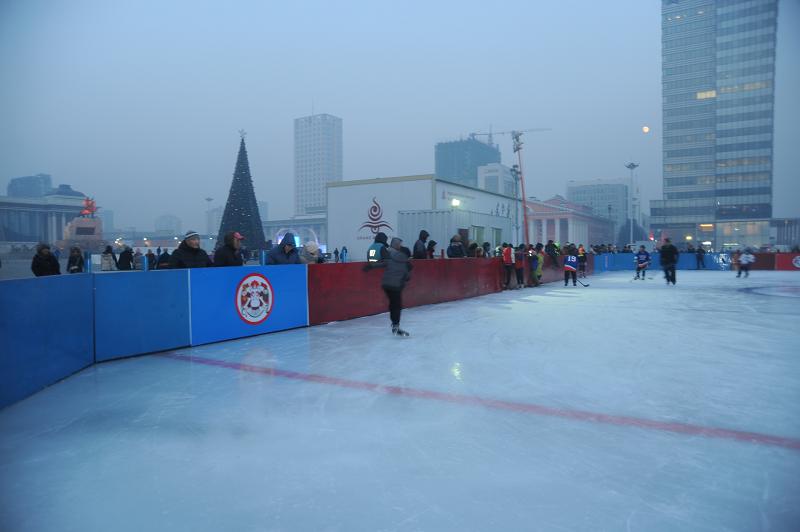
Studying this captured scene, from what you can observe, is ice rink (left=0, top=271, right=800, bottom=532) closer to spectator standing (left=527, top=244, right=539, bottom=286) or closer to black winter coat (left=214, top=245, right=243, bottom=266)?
black winter coat (left=214, top=245, right=243, bottom=266)

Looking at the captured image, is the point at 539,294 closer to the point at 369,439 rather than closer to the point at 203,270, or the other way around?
the point at 203,270

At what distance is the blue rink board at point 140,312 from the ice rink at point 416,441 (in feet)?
1.23

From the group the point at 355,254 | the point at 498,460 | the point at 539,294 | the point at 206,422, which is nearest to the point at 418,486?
the point at 498,460

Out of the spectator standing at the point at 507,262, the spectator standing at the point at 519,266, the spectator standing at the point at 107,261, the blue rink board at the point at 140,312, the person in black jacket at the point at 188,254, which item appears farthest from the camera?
the spectator standing at the point at 519,266

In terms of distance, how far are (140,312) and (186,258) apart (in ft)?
4.05

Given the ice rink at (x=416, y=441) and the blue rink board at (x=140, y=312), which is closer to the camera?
the ice rink at (x=416, y=441)

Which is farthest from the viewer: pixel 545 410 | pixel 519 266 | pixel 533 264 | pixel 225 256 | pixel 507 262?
pixel 533 264

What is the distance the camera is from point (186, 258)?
26.9 ft

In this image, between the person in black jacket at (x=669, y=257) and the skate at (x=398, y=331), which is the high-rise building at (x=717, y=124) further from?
the skate at (x=398, y=331)

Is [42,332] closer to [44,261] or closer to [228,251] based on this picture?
[228,251]

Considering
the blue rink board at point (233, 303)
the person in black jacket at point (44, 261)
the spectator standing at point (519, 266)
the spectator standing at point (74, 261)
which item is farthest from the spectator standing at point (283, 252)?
the spectator standing at point (519, 266)

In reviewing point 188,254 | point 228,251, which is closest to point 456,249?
point 228,251

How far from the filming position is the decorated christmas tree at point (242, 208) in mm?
39312

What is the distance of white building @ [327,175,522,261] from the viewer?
23156mm
